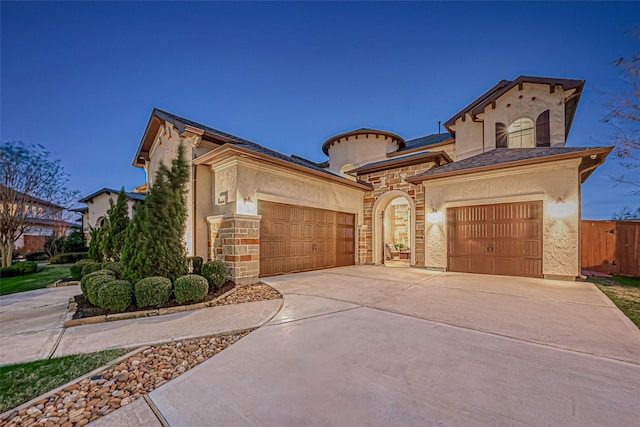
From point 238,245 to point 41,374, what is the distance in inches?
172

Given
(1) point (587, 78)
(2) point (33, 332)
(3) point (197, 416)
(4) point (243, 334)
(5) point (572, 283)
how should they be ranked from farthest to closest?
(1) point (587, 78) < (5) point (572, 283) < (2) point (33, 332) < (4) point (243, 334) < (3) point (197, 416)

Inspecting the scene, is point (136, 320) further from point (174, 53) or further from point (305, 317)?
point (174, 53)

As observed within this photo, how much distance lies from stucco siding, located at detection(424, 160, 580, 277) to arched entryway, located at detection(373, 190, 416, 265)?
2069 mm

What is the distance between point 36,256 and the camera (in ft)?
50.4

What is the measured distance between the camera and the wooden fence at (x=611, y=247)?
848cm

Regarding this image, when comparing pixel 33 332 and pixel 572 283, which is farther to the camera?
pixel 572 283

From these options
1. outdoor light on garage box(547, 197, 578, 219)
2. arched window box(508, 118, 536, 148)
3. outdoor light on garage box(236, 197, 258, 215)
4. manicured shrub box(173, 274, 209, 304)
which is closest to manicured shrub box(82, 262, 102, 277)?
manicured shrub box(173, 274, 209, 304)

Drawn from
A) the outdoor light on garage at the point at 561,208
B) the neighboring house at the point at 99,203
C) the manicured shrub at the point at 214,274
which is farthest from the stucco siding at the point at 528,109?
the neighboring house at the point at 99,203

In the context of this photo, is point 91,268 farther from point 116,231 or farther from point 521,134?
point 521,134

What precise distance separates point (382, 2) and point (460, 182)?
23.4 feet

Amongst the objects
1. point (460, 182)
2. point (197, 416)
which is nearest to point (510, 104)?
point (460, 182)

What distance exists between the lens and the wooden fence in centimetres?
848

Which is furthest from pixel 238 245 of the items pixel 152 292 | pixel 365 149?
pixel 365 149

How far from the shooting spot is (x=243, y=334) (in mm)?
3516
